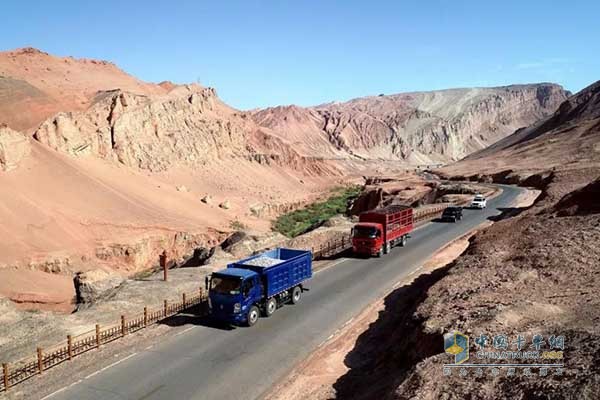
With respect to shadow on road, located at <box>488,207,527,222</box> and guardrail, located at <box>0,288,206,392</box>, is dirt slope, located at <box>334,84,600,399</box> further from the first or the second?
shadow on road, located at <box>488,207,527,222</box>

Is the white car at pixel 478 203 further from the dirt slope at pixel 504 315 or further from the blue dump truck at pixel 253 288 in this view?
the blue dump truck at pixel 253 288

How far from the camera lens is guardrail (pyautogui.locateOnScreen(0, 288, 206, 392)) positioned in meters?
15.5

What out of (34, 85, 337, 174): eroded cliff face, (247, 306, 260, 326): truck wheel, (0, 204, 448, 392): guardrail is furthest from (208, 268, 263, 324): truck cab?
(34, 85, 337, 174): eroded cliff face

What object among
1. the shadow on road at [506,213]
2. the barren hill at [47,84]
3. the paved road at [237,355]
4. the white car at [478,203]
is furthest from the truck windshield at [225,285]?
the barren hill at [47,84]

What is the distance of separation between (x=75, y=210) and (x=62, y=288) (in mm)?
15855

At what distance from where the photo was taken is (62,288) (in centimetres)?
3500

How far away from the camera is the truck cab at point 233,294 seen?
18266 millimetres

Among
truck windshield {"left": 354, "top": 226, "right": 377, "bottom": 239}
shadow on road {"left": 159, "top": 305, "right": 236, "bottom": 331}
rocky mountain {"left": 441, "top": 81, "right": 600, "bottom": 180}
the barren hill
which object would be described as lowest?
shadow on road {"left": 159, "top": 305, "right": 236, "bottom": 331}

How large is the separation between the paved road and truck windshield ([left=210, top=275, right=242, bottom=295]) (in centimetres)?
152

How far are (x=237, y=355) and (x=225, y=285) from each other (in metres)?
3.07

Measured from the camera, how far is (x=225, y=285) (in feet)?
61.3

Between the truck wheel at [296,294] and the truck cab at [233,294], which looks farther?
the truck wheel at [296,294]

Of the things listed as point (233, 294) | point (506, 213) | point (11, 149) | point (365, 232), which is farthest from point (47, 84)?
point (233, 294)

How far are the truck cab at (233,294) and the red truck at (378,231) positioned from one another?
11.8m
